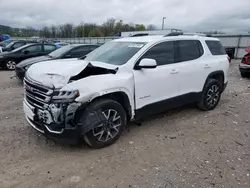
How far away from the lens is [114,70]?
12.0ft

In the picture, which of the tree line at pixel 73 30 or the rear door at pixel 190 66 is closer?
the rear door at pixel 190 66

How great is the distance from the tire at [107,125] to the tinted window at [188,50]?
177 centimetres

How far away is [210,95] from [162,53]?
187 cm

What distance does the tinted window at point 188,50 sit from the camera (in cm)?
459

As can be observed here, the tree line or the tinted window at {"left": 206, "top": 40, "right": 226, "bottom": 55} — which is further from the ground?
the tree line

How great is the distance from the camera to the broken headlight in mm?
3072

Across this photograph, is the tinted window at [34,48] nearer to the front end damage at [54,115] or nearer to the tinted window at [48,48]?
the tinted window at [48,48]

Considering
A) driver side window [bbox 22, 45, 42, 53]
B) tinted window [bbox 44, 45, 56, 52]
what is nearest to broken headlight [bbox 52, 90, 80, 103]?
driver side window [bbox 22, 45, 42, 53]

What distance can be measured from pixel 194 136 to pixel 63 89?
97.0 inches

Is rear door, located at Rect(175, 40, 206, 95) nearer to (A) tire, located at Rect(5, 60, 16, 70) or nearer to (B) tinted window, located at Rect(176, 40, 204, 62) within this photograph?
(B) tinted window, located at Rect(176, 40, 204, 62)

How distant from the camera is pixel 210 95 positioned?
5.35 m

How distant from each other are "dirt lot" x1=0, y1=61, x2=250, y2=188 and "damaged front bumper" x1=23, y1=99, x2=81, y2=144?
365mm

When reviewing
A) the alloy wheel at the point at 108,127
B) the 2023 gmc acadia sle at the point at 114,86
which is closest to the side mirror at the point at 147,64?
the 2023 gmc acadia sle at the point at 114,86

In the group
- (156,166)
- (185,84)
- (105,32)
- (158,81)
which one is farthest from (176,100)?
(105,32)
